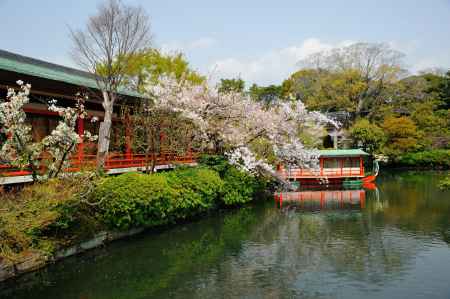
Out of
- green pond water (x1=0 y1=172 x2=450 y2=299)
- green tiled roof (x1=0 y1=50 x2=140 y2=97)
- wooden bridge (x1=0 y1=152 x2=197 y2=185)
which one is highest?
green tiled roof (x1=0 y1=50 x2=140 y2=97)

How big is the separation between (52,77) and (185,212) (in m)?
8.19

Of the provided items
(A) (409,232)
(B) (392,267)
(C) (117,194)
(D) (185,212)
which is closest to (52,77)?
(C) (117,194)

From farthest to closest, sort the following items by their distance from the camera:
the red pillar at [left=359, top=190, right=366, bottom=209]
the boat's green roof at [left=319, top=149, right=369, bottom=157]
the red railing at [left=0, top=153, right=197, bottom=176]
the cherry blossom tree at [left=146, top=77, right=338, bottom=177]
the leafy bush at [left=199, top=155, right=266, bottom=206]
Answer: the boat's green roof at [left=319, top=149, right=369, bottom=157] → the red pillar at [left=359, top=190, right=366, bottom=209] → the leafy bush at [left=199, top=155, right=266, bottom=206] → the cherry blossom tree at [left=146, top=77, right=338, bottom=177] → the red railing at [left=0, top=153, right=197, bottom=176]

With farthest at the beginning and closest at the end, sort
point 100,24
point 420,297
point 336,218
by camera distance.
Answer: point 336,218 → point 100,24 → point 420,297

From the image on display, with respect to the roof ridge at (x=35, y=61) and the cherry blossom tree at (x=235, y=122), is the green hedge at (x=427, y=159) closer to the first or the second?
the cherry blossom tree at (x=235, y=122)

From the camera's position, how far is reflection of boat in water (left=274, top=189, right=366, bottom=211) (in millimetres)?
24500

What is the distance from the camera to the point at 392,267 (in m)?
12.4

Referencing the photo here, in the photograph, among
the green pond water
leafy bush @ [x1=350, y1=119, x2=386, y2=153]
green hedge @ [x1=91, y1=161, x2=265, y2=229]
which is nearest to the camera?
the green pond water

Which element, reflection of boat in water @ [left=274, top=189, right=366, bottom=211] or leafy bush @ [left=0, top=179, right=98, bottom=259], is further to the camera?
reflection of boat in water @ [left=274, top=189, right=366, bottom=211]

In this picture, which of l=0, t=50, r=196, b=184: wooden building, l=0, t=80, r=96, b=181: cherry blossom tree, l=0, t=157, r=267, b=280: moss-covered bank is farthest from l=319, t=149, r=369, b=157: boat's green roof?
l=0, t=80, r=96, b=181: cherry blossom tree

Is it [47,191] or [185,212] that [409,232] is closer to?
[185,212]

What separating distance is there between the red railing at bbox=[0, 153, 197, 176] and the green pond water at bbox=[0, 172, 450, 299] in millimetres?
3298

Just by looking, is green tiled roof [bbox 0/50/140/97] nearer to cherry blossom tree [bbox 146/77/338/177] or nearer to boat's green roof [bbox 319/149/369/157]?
cherry blossom tree [bbox 146/77/338/177]

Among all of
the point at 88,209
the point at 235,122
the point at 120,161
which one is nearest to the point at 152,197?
the point at 88,209
